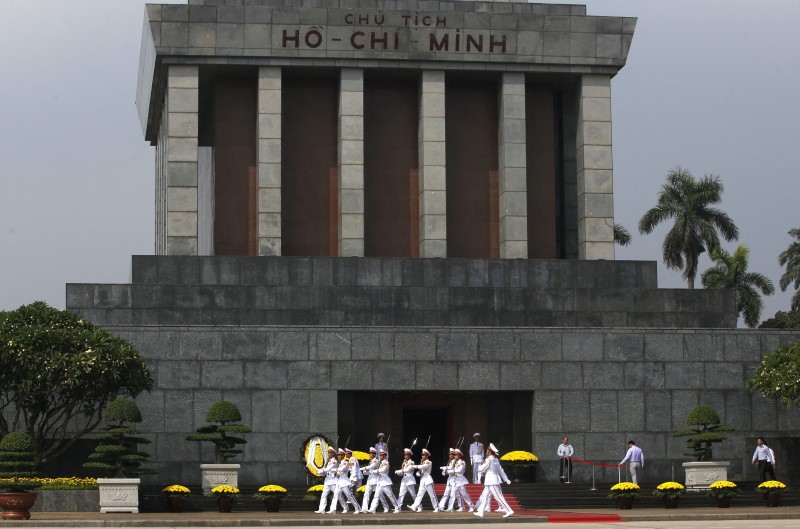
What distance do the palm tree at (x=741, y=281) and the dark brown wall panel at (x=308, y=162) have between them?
145ft

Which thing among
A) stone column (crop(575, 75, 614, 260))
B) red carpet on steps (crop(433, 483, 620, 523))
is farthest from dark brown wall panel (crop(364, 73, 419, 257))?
red carpet on steps (crop(433, 483, 620, 523))

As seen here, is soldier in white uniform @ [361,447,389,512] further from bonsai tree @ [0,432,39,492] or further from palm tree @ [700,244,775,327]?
palm tree @ [700,244,775,327]

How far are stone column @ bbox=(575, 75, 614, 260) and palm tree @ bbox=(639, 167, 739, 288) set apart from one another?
37548 millimetres

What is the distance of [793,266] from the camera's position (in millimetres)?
95250

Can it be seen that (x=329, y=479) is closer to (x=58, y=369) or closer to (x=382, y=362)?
(x=382, y=362)

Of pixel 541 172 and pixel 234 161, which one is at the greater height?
pixel 234 161

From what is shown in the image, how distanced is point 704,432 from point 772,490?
3315mm

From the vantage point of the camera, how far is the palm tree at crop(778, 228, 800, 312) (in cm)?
9406

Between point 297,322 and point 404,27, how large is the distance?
1094cm

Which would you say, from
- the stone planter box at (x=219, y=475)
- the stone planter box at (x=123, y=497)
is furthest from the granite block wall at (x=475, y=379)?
the stone planter box at (x=123, y=497)

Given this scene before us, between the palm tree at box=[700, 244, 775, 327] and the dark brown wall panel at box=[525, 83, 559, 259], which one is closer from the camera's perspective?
the dark brown wall panel at box=[525, 83, 559, 259]

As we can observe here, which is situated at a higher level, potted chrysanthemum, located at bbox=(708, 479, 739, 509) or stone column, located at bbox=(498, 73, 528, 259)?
stone column, located at bbox=(498, 73, 528, 259)

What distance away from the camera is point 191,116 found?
4938 centimetres

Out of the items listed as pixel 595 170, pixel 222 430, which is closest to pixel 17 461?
pixel 222 430
